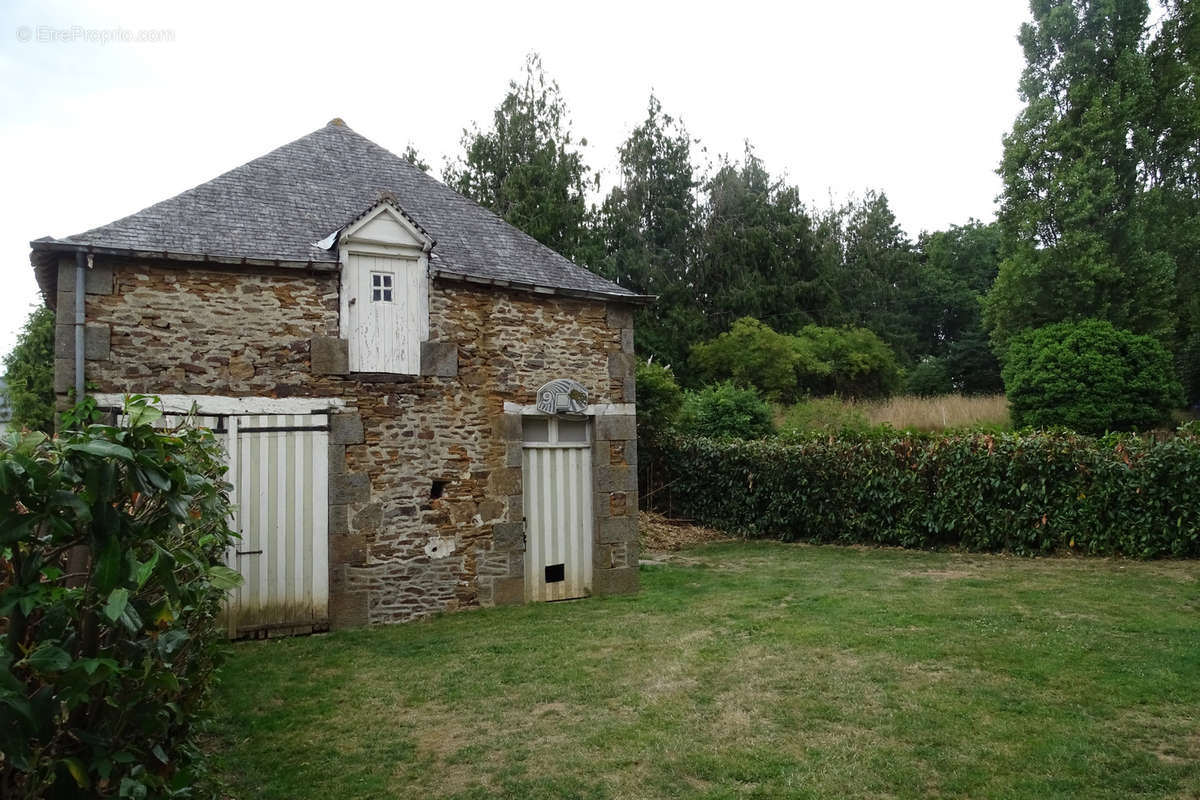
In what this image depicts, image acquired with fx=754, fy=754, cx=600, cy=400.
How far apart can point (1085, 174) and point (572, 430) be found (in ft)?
55.7

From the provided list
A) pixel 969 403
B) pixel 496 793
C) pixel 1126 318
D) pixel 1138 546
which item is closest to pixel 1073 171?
pixel 1126 318

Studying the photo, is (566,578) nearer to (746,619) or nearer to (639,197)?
(746,619)

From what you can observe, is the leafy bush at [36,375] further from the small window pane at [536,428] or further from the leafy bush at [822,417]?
the leafy bush at [822,417]


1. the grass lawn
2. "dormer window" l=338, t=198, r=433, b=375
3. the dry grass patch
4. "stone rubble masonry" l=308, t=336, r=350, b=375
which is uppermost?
"dormer window" l=338, t=198, r=433, b=375

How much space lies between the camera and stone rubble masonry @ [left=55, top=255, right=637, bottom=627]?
23.3 feet

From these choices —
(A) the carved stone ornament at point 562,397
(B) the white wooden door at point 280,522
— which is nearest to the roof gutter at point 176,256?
(B) the white wooden door at point 280,522

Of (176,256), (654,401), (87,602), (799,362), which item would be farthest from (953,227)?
(87,602)

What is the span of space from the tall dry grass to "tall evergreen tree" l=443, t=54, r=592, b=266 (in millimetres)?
10688

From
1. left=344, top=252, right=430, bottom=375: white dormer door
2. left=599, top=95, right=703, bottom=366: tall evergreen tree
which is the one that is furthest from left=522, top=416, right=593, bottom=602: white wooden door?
left=599, top=95, right=703, bottom=366: tall evergreen tree

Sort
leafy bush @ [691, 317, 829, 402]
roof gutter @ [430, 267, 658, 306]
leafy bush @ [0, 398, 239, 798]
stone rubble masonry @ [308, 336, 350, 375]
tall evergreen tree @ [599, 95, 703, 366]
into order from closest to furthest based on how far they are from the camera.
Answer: leafy bush @ [0, 398, 239, 798] < stone rubble masonry @ [308, 336, 350, 375] < roof gutter @ [430, 267, 658, 306] < leafy bush @ [691, 317, 829, 402] < tall evergreen tree @ [599, 95, 703, 366]

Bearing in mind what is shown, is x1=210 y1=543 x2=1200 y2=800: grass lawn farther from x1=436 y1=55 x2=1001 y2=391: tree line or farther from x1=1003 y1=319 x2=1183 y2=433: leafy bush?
x1=436 y1=55 x2=1001 y2=391: tree line

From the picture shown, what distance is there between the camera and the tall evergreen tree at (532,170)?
24.8 metres

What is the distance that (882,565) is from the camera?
10609 millimetres

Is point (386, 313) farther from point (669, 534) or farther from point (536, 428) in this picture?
point (669, 534)
